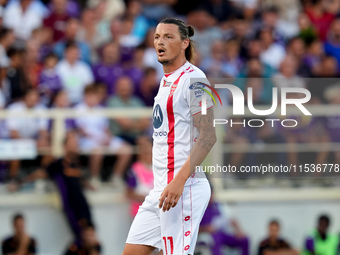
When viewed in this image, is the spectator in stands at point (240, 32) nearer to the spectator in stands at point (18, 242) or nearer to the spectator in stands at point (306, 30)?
the spectator in stands at point (306, 30)

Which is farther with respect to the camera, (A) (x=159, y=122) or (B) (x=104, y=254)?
(B) (x=104, y=254)

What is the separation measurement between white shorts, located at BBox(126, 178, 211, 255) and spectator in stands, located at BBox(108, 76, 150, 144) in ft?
14.0

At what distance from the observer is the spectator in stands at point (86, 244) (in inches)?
369

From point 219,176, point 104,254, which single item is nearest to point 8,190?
point 104,254

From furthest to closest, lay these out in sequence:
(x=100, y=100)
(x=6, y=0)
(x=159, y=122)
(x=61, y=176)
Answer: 1. (x=6, y=0)
2. (x=100, y=100)
3. (x=61, y=176)
4. (x=159, y=122)

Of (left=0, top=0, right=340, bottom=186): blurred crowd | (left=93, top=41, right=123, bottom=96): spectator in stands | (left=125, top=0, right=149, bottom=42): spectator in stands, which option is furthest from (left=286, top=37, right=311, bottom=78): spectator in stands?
(left=93, top=41, right=123, bottom=96): spectator in stands

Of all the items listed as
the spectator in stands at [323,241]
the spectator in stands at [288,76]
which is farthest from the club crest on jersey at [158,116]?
the spectator in stands at [288,76]

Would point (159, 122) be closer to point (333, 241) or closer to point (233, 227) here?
point (233, 227)

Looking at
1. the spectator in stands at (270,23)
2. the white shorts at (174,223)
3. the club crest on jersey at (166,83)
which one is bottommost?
the white shorts at (174,223)

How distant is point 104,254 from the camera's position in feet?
31.9

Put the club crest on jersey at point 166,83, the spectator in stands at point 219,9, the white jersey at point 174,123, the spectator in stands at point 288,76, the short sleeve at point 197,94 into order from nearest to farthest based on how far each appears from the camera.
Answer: the short sleeve at point 197,94
the white jersey at point 174,123
the club crest on jersey at point 166,83
the spectator in stands at point 288,76
the spectator in stands at point 219,9

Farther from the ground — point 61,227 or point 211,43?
point 211,43

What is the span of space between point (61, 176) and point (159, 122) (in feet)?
13.8

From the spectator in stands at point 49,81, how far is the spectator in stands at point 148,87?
1217mm
